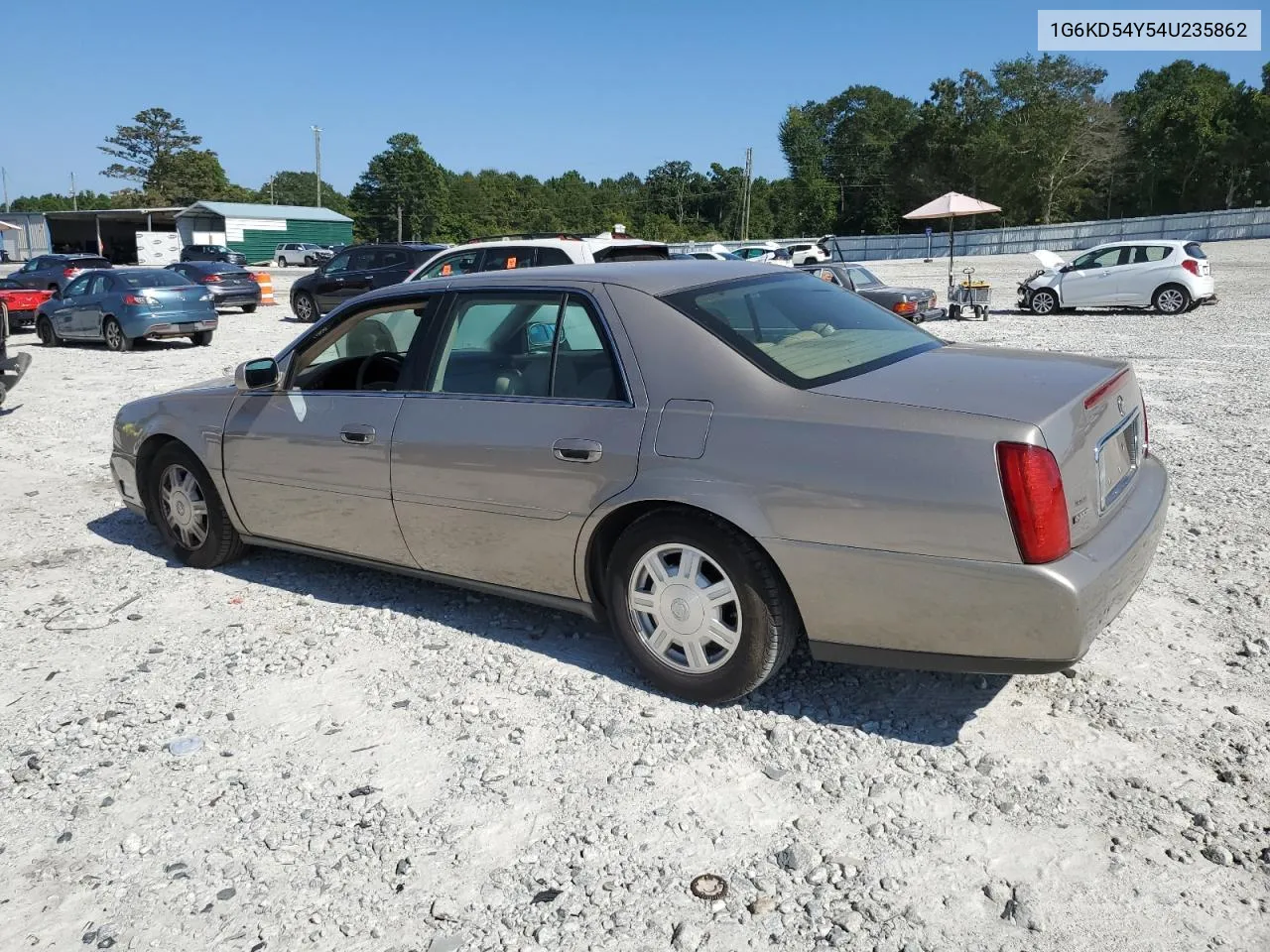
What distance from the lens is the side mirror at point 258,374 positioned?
492cm

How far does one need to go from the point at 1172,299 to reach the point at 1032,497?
1928cm

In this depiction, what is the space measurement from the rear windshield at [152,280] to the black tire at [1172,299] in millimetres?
18103

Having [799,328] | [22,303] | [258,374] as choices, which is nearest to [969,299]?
[799,328]

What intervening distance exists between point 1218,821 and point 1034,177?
79184mm

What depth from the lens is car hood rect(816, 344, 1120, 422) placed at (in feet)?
10.6

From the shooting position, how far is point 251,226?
64.3 metres

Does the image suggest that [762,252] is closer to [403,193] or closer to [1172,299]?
[1172,299]

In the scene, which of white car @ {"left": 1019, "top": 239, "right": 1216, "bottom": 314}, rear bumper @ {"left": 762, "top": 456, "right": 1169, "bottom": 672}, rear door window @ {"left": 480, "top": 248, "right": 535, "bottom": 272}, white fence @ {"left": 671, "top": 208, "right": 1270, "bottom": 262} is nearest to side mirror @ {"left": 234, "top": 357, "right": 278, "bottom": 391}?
rear bumper @ {"left": 762, "top": 456, "right": 1169, "bottom": 672}

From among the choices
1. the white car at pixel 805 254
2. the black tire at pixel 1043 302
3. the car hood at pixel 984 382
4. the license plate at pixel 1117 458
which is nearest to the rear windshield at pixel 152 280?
the black tire at pixel 1043 302

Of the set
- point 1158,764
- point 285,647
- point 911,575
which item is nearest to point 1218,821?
point 1158,764

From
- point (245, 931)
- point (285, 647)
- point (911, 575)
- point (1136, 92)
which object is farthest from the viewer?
point (1136, 92)

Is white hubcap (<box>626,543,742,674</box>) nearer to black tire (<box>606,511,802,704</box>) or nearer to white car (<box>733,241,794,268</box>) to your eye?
black tire (<box>606,511,802,704</box>)

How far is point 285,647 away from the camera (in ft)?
14.7

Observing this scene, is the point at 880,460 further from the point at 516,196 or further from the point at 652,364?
the point at 516,196
